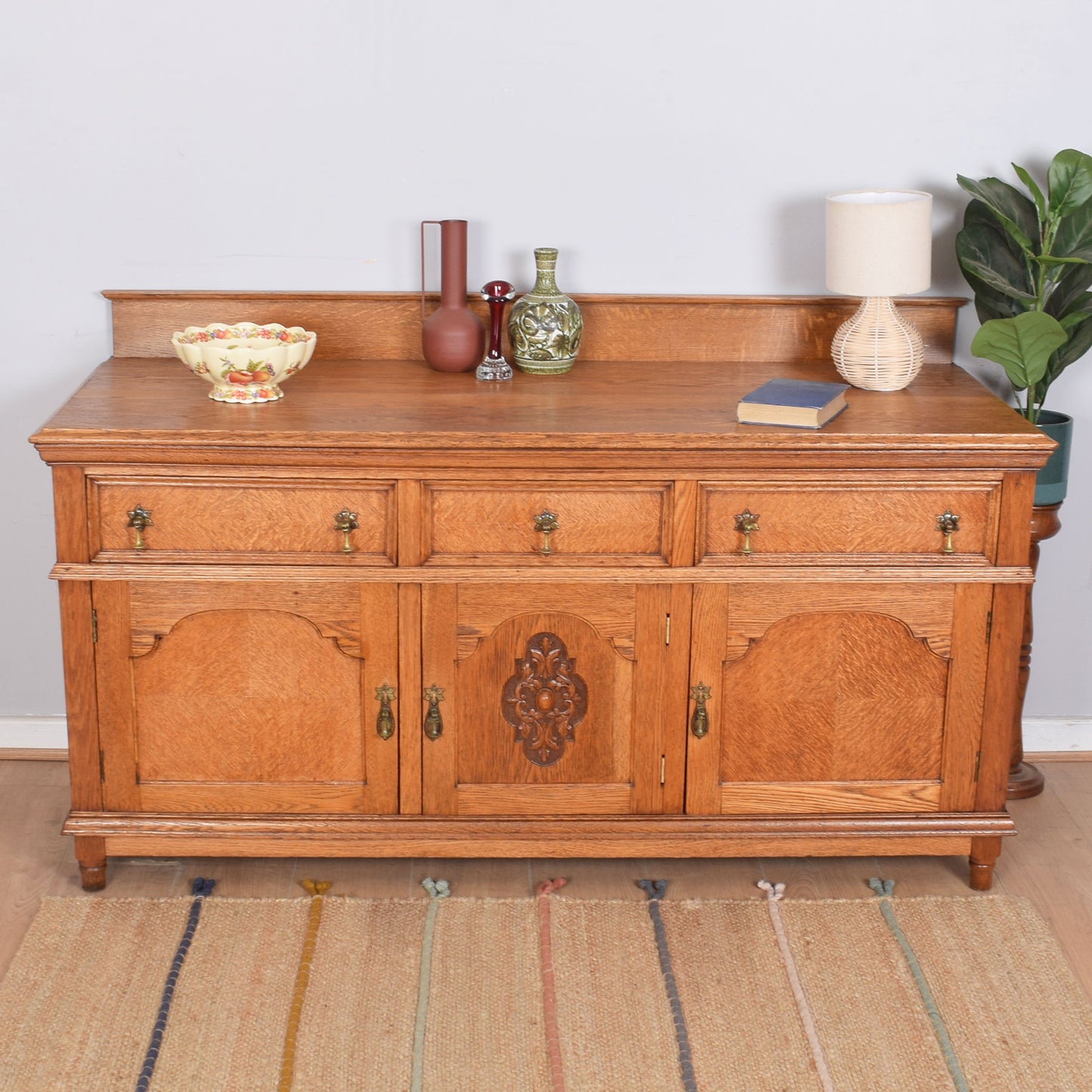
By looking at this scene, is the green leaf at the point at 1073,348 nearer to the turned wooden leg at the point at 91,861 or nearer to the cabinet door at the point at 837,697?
the cabinet door at the point at 837,697

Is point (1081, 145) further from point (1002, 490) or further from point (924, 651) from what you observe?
point (924, 651)

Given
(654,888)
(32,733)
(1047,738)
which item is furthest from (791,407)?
(32,733)

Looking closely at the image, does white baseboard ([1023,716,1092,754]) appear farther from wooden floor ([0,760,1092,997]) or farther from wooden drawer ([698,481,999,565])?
wooden drawer ([698,481,999,565])

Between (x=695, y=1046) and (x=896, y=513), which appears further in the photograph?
(x=896, y=513)

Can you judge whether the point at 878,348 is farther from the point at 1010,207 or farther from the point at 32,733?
the point at 32,733

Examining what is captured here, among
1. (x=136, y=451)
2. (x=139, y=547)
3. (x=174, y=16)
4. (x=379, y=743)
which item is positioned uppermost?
(x=174, y=16)

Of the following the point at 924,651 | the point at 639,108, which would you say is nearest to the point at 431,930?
the point at 924,651

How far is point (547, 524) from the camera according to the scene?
2328mm

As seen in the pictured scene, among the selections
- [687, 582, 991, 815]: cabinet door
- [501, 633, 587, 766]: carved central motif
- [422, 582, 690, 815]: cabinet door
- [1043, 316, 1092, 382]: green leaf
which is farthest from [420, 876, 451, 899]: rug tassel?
[1043, 316, 1092, 382]: green leaf

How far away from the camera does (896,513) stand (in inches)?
92.6

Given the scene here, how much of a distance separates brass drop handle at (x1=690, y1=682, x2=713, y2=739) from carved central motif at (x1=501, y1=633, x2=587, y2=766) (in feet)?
0.61

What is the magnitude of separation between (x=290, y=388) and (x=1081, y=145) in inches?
60.9

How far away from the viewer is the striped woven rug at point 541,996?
6.88 ft

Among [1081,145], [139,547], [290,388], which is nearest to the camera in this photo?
[139,547]
